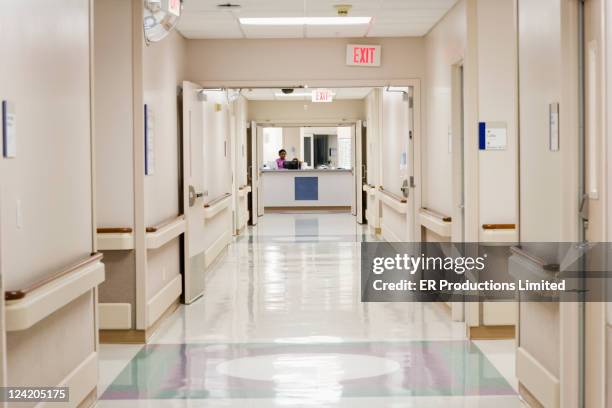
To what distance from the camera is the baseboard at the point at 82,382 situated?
4.57 metres

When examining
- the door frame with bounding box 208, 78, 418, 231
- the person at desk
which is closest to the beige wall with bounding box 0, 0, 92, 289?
the door frame with bounding box 208, 78, 418, 231

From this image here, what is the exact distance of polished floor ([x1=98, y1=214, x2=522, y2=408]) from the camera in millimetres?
5188

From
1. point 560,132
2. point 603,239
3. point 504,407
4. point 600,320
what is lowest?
point 504,407

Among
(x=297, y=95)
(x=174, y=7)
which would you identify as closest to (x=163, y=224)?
(x=174, y=7)

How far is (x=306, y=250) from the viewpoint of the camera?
44.1ft

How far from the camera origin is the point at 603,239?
3.73 metres

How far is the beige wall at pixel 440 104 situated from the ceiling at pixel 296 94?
7.52m

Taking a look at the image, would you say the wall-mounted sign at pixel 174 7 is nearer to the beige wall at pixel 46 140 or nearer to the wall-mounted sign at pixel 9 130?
the beige wall at pixel 46 140

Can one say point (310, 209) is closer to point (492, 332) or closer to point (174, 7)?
point (492, 332)

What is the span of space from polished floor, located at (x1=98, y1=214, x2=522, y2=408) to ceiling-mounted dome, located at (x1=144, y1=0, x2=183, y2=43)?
2.50m

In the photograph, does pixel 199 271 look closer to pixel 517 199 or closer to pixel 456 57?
pixel 456 57

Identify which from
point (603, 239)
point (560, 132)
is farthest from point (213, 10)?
point (603, 239)

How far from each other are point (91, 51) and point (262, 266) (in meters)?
6.74

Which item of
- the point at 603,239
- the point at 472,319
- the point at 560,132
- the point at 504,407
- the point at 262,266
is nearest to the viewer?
the point at 603,239
